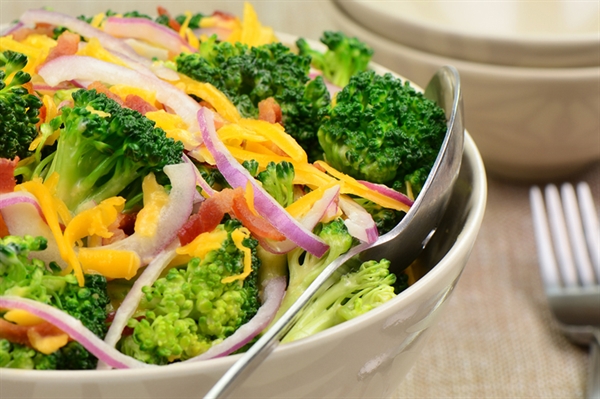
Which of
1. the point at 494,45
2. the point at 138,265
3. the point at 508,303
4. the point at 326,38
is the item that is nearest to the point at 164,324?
the point at 138,265

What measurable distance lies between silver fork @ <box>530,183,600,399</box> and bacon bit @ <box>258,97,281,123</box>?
87cm

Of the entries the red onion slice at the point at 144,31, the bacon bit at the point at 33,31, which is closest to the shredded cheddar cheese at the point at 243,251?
the red onion slice at the point at 144,31

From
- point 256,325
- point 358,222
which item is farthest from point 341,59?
point 256,325

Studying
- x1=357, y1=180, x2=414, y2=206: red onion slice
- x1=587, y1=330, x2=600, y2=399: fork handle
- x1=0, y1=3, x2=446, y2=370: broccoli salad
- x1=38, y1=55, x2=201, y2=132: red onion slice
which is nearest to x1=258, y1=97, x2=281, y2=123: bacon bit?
x1=0, y1=3, x2=446, y2=370: broccoli salad

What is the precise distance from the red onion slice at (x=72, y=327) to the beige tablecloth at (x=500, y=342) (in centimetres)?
87

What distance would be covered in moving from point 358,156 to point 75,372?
656 millimetres

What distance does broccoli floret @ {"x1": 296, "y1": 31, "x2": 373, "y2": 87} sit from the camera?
1668 mm

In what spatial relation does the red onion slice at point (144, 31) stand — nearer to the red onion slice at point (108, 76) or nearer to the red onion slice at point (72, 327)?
the red onion slice at point (108, 76)

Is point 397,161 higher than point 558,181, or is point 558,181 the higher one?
point 397,161

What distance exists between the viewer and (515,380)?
162cm

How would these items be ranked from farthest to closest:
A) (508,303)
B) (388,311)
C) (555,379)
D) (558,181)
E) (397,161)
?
(558,181)
(508,303)
(555,379)
(397,161)
(388,311)

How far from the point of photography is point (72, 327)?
0.88 metres

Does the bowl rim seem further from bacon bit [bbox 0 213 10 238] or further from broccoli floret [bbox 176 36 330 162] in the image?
bacon bit [bbox 0 213 10 238]

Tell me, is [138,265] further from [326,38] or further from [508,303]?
[508,303]
